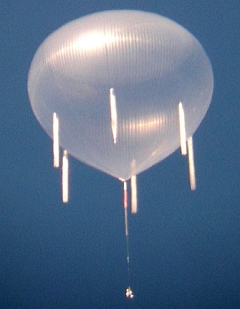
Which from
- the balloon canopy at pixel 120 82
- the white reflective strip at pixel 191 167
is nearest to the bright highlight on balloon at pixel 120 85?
the balloon canopy at pixel 120 82

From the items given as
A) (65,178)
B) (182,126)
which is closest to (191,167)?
(182,126)

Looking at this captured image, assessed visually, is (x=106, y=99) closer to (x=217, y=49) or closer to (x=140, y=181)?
(x=217, y=49)

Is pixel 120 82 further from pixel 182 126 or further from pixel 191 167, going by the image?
pixel 191 167

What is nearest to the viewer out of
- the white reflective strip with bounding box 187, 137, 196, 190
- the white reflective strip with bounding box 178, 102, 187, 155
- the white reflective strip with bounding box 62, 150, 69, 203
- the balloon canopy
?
the balloon canopy

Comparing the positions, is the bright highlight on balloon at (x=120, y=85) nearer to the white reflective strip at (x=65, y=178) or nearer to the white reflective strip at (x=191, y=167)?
the white reflective strip at (x=65, y=178)

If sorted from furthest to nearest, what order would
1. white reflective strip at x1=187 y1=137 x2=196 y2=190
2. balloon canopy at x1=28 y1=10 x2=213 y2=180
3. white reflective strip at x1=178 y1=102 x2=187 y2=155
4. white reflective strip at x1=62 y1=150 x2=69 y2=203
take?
white reflective strip at x1=187 y1=137 x2=196 y2=190 → white reflective strip at x1=62 y1=150 x2=69 y2=203 → white reflective strip at x1=178 y1=102 x2=187 y2=155 → balloon canopy at x1=28 y1=10 x2=213 y2=180

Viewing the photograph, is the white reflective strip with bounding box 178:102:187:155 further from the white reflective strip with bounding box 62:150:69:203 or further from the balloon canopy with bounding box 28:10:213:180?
the white reflective strip with bounding box 62:150:69:203

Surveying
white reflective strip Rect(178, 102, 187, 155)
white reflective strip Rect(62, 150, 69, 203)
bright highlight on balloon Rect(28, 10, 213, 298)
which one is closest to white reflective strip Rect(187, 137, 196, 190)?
bright highlight on balloon Rect(28, 10, 213, 298)
